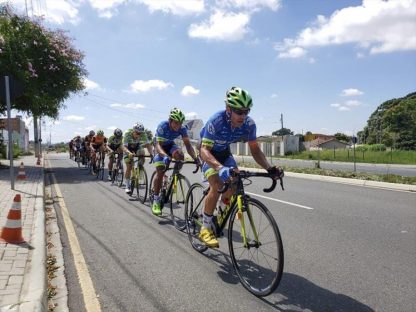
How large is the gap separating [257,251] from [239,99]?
1.83 m

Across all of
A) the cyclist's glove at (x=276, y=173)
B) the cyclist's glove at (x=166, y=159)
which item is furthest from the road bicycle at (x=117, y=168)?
the cyclist's glove at (x=276, y=173)

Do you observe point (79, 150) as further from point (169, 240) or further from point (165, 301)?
point (165, 301)

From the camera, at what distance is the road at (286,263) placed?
4.31 metres

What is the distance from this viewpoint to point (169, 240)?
6773 mm

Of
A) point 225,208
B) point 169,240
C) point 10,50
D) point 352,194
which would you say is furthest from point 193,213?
point 10,50

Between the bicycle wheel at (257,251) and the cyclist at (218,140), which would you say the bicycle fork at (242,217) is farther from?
the cyclist at (218,140)

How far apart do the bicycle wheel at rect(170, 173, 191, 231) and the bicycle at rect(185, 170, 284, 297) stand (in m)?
2.13

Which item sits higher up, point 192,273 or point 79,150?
point 79,150

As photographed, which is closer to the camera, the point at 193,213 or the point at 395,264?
the point at 395,264

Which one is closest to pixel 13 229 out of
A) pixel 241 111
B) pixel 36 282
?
pixel 36 282

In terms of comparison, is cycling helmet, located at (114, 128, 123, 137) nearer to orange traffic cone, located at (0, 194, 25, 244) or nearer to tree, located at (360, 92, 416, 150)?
orange traffic cone, located at (0, 194, 25, 244)

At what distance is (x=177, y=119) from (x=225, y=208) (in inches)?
119

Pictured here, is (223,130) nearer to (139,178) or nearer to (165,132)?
(165,132)

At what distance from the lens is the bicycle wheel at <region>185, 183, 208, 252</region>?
6.23 metres
